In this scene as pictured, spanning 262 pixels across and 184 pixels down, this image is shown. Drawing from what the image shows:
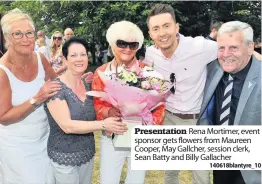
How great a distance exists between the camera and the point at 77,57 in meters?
2.70

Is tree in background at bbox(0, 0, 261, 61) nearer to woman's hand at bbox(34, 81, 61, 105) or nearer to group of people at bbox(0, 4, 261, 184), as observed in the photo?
group of people at bbox(0, 4, 261, 184)

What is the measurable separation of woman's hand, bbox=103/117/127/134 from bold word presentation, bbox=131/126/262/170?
141 millimetres

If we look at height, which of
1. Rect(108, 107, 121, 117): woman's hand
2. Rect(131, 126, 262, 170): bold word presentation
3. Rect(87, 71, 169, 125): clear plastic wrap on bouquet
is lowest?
Rect(131, 126, 262, 170): bold word presentation

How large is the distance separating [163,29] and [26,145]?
160 centimetres

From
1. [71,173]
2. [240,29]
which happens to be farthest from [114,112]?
[240,29]

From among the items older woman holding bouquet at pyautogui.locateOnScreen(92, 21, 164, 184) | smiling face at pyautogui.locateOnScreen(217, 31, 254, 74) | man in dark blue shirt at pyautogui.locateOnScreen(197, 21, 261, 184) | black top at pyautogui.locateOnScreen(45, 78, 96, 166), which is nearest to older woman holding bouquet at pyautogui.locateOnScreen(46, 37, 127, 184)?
black top at pyautogui.locateOnScreen(45, 78, 96, 166)

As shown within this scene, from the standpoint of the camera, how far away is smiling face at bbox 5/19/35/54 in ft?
8.73

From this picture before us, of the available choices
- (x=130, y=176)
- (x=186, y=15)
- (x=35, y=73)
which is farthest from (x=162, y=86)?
(x=186, y=15)

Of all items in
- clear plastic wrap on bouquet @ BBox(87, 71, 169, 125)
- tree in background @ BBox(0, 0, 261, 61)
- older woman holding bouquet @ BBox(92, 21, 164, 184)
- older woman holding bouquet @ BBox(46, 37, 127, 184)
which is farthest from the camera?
tree in background @ BBox(0, 0, 261, 61)

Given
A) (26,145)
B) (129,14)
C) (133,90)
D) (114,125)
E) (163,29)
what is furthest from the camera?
(129,14)

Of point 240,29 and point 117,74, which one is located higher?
point 240,29

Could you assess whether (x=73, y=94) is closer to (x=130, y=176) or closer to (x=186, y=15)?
(x=130, y=176)

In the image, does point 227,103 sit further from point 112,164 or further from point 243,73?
point 112,164

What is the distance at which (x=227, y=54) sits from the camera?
2.63m
